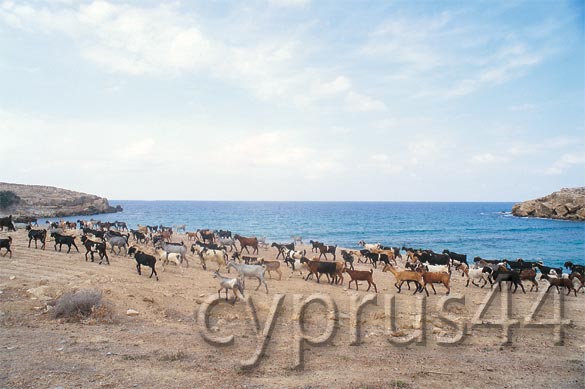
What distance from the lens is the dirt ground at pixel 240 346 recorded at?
273 inches

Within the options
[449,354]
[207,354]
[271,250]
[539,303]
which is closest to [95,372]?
[207,354]

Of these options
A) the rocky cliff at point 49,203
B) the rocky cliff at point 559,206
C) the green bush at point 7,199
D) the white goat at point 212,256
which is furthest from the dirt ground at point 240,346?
the rocky cliff at point 559,206

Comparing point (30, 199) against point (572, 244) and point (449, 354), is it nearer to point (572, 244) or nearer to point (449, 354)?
point (449, 354)

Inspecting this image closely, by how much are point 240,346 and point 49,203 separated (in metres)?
84.1

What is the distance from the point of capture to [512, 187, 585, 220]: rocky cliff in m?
82.8

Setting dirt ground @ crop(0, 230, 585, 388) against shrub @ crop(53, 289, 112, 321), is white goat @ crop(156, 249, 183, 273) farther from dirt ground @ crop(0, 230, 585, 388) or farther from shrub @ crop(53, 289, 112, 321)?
shrub @ crop(53, 289, 112, 321)

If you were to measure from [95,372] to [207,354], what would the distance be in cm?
221

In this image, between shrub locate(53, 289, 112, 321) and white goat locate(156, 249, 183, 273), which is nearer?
shrub locate(53, 289, 112, 321)

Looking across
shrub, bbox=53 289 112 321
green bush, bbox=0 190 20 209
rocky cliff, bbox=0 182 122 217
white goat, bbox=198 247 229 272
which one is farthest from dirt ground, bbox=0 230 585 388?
green bush, bbox=0 190 20 209

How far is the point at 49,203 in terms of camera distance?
76.4 meters

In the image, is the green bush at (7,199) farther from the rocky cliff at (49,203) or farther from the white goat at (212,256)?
the white goat at (212,256)

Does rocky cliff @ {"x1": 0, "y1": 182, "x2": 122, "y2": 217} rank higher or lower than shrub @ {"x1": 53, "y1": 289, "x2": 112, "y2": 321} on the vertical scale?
higher

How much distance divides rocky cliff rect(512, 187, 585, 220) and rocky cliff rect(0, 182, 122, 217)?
360ft

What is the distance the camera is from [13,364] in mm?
6867
